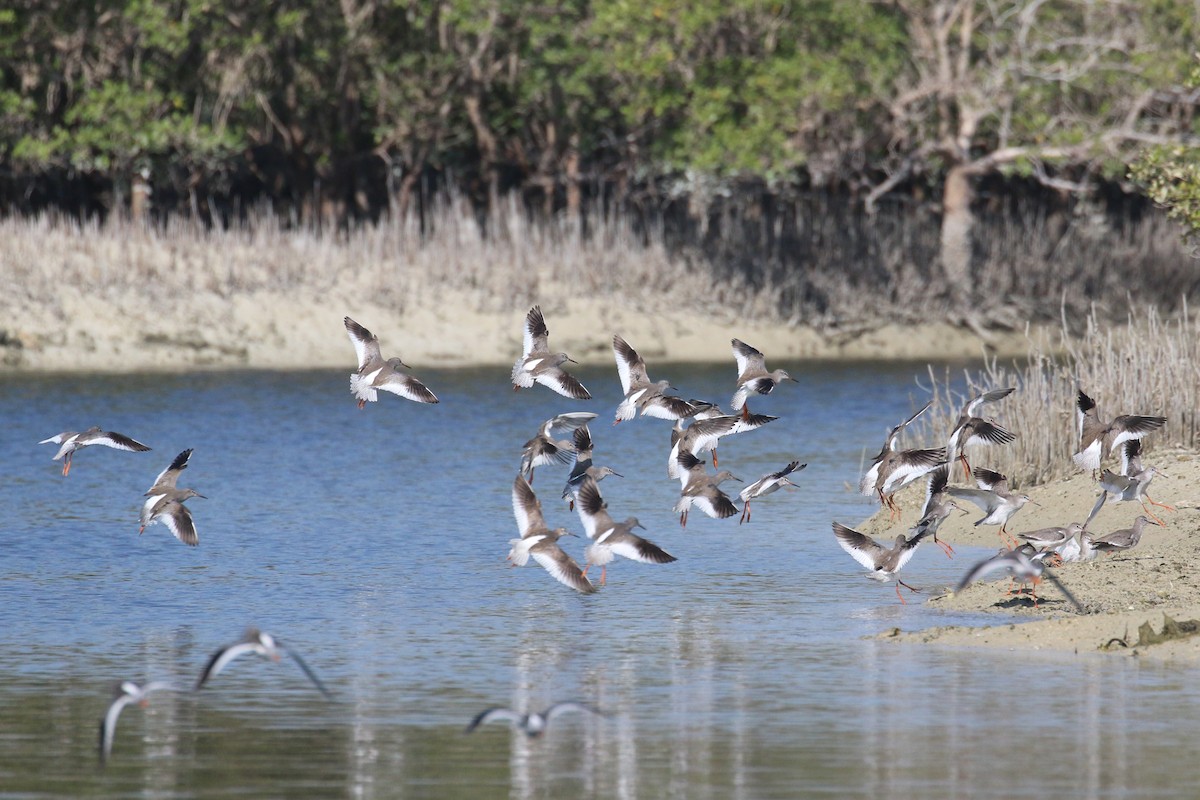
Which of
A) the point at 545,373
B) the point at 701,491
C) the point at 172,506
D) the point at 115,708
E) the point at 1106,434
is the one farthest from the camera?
the point at 1106,434

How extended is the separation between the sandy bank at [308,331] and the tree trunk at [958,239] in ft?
11.3

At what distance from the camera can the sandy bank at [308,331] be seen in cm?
3747

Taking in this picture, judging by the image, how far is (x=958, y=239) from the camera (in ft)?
140

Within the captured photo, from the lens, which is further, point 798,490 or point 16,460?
point 16,460

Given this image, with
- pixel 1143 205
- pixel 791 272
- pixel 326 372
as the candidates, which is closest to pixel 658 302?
pixel 791 272

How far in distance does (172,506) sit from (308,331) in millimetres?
23386

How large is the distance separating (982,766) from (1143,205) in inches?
1703

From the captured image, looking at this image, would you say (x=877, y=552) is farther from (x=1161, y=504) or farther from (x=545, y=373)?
(x=1161, y=504)

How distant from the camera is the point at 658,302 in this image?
134 feet

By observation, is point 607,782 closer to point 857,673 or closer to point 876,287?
point 857,673

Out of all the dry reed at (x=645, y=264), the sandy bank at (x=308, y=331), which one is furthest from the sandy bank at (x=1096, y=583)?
the sandy bank at (x=308, y=331)

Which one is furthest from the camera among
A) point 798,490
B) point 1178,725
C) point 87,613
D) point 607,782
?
point 798,490

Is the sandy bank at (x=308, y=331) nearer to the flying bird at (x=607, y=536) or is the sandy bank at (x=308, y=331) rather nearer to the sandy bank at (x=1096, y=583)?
the sandy bank at (x=1096, y=583)

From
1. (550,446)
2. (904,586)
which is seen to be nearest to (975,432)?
(904,586)
